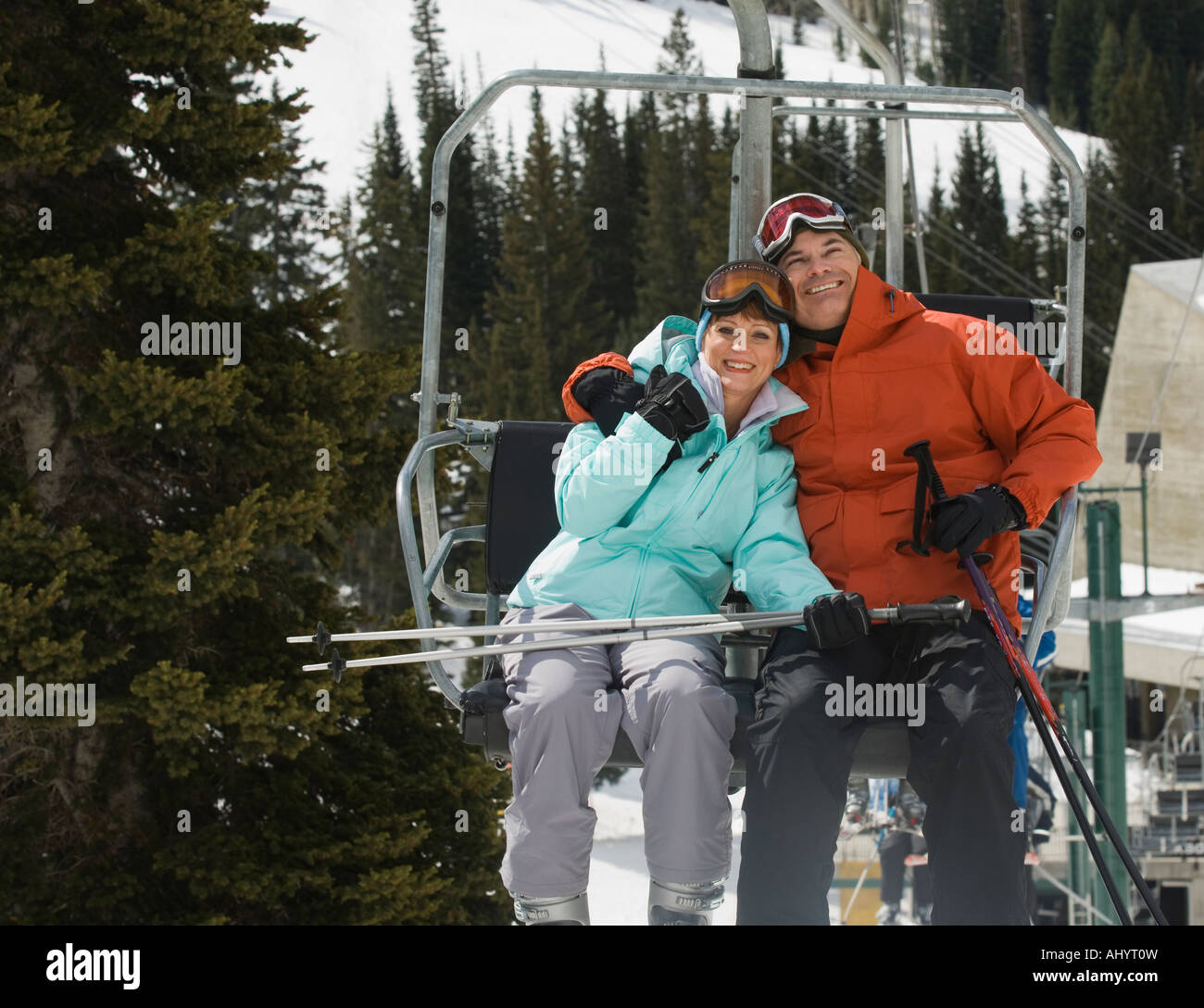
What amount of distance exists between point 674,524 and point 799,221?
77 cm

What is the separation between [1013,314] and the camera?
429 centimetres

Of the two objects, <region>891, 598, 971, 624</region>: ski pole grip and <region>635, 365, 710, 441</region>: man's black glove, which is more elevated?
<region>635, 365, 710, 441</region>: man's black glove

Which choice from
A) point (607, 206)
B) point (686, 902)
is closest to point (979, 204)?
point (607, 206)

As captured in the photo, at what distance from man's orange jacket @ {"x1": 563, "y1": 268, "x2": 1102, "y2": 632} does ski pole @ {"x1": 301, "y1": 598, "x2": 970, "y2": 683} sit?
22 centimetres

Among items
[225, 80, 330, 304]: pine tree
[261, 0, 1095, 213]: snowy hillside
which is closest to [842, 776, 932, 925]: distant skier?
[225, 80, 330, 304]: pine tree

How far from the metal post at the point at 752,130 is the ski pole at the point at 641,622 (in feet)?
4.04

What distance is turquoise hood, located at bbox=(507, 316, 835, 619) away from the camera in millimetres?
2945

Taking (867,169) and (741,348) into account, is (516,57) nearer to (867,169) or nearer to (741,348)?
(867,169)

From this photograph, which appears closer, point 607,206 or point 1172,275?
point 1172,275

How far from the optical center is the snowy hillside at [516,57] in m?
72.8

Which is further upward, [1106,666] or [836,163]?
[836,163]

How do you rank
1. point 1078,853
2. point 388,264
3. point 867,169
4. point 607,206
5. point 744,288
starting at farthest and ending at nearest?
point 607,206
point 867,169
point 388,264
point 1078,853
point 744,288

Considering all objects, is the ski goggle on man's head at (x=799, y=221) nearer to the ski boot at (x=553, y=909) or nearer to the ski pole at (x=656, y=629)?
the ski pole at (x=656, y=629)

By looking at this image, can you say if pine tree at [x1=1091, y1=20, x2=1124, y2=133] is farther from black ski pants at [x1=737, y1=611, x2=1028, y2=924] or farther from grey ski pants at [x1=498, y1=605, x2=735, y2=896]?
grey ski pants at [x1=498, y1=605, x2=735, y2=896]
